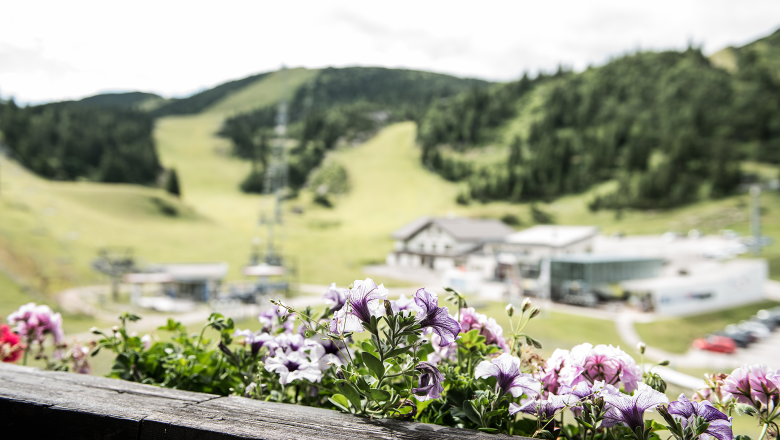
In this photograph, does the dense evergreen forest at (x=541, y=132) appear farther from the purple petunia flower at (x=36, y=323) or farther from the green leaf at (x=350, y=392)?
the green leaf at (x=350, y=392)

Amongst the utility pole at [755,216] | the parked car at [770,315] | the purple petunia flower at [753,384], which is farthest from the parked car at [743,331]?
the utility pole at [755,216]

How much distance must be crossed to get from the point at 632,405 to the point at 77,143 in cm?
8422

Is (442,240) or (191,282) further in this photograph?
(442,240)

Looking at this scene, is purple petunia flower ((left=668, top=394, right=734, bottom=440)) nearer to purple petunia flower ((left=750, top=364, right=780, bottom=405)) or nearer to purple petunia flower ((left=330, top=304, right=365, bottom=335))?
purple petunia flower ((left=750, top=364, right=780, bottom=405))

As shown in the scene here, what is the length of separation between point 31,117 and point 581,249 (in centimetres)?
7744

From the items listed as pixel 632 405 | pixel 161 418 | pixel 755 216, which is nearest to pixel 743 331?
pixel 632 405

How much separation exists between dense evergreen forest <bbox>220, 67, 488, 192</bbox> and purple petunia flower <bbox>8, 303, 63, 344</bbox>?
254 ft

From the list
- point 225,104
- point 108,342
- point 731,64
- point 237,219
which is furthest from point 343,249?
point 731,64

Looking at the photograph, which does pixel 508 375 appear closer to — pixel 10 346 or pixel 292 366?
pixel 292 366

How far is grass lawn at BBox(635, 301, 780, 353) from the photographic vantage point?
18.0 meters

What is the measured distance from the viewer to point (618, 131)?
77500 millimetres

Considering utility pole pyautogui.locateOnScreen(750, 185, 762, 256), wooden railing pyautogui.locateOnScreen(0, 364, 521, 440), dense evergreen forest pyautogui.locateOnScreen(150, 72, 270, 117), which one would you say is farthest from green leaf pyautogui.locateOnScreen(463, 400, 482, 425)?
dense evergreen forest pyautogui.locateOnScreen(150, 72, 270, 117)

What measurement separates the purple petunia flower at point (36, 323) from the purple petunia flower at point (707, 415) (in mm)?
1590

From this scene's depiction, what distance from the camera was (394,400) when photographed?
0.77m
